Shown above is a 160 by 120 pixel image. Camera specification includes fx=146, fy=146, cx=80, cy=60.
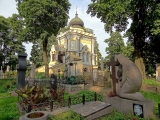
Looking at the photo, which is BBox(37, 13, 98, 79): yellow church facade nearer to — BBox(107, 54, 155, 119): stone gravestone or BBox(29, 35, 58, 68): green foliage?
BBox(29, 35, 58, 68): green foliage

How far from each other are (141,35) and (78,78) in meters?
9.02

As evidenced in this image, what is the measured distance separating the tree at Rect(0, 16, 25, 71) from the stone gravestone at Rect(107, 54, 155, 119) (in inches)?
1303

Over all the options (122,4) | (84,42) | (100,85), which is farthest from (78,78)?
(84,42)

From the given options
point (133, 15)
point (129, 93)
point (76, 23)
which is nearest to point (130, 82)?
point (129, 93)

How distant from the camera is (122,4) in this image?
43.8ft

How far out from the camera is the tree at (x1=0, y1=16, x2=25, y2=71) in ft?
115

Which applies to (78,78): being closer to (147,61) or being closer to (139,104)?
(139,104)

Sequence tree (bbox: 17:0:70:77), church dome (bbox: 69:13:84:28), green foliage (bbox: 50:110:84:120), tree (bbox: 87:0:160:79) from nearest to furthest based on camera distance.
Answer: green foliage (bbox: 50:110:84:120), tree (bbox: 87:0:160:79), tree (bbox: 17:0:70:77), church dome (bbox: 69:13:84:28)

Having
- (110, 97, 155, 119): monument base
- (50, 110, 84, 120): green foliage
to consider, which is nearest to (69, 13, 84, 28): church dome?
(110, 97, 155, 119): monument base

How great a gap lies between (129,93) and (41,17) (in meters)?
17.1

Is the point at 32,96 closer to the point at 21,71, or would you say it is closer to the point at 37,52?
the point at 21,71

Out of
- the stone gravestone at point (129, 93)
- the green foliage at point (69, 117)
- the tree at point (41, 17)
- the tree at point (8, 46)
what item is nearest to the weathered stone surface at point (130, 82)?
the stone gravestone at point (129, 93)

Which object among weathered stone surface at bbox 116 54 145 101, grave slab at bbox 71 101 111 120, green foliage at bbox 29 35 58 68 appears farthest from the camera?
green foliage at bbox 29 35 58 68

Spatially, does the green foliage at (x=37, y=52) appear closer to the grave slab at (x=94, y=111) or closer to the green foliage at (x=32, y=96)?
the green foliage at (x=32, y=96)
